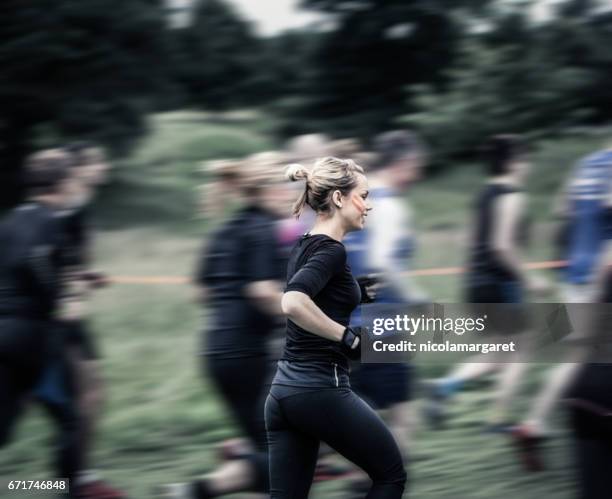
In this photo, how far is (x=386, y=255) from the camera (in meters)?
4.73

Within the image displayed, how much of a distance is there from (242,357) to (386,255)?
87 centimetres

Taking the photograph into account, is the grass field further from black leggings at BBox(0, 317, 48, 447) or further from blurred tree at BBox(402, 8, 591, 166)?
black leggings at BBox(0, 317, 48, 447)

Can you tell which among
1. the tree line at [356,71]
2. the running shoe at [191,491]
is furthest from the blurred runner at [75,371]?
the tree line at [356,71]

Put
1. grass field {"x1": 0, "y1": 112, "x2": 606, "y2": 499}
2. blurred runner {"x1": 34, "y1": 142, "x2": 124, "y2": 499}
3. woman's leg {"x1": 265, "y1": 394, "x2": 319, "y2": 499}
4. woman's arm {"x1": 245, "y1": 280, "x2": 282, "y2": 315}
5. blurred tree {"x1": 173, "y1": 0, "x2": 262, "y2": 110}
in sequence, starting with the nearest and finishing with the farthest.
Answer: woman's leg {"x1": 265, "y1": 394, "x2": 319, "y2": 499} → woman's arm {"x1": 245, "y1": 280, "x2": 282, "y2": 315} → blurred runner {"x1": 34, "y1": 142, "x2": 124, "y2": 499} → grass field {"x1": 0, "y1": 112, "x2": 606, "y2": 499} → blurred tree {"x1": 173, "y1": 0, "x2": 262, "y2": 110}

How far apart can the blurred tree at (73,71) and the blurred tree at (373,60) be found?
7.57ft

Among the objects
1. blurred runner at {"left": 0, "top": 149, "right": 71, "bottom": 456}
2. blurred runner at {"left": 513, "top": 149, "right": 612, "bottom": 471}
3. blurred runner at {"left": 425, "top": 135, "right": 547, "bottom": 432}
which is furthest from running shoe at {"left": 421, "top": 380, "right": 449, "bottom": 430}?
blurred runner at {"left": 0, "top": 149, "right": 71, "bottom": 456}

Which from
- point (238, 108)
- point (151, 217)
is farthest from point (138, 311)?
point (238, 108)

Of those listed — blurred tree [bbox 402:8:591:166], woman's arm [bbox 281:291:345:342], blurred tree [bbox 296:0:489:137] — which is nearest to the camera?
woman's arm [bbox 281:291:345:342]

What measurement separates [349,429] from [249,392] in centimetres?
117

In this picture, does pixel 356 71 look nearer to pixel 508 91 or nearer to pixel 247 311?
pixel 508 91

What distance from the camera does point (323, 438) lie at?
322 cm

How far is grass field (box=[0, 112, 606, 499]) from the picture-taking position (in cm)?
508

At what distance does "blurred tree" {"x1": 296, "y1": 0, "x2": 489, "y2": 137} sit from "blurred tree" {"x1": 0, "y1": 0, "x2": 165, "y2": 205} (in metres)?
2.31

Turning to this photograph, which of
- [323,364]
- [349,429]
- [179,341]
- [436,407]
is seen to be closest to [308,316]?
[323,364]
